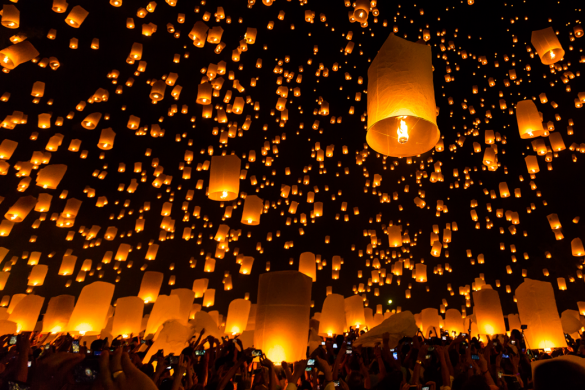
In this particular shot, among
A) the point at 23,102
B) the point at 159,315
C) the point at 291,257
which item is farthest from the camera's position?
the point at 291,257

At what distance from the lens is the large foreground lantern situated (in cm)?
251

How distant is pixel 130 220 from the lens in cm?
1317

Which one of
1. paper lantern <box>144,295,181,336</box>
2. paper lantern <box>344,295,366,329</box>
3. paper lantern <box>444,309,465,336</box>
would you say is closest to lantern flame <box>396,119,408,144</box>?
paper lantern <box>144,295,181,336</box>

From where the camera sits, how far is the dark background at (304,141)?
10.8 m

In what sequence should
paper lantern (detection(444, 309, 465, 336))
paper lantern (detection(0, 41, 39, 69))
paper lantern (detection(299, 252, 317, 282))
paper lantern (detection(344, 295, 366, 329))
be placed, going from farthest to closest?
paper lantern (detection(444, 309, 465, 336)), paper lantern (detection(344, 295, 366, 329)), paper lantern (detection(299, 252, 317, 282)), paper lantern (detection(0, 41, 39, 69))

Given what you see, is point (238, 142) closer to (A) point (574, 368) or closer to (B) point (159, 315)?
(B) point (159, 315)

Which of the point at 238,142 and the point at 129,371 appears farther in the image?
the point at 238,142

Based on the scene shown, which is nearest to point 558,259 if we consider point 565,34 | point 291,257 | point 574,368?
point 565,34

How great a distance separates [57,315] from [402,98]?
27.5ft

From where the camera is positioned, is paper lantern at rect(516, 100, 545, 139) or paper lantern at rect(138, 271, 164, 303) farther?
paper lantern at rect(138, 271, 164, 303)

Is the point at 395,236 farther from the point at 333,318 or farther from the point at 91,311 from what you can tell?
the point at 91,311

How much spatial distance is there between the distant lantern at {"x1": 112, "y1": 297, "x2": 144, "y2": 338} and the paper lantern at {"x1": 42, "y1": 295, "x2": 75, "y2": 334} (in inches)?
53.4

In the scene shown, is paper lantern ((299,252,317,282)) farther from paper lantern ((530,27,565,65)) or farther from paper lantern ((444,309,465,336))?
paper lantern ((530,27,565,65))

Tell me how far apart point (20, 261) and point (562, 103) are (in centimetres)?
1769
